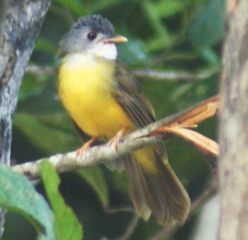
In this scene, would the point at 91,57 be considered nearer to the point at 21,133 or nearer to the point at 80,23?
the point at 80,23

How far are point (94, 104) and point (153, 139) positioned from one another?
1.60 m

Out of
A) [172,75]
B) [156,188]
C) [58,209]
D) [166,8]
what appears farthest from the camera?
[166,8]

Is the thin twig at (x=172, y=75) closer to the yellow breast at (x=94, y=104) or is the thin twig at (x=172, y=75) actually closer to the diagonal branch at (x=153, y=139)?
the yellow breast at (x=94, y=104)

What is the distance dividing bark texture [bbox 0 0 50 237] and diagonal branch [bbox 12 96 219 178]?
0.14 meters

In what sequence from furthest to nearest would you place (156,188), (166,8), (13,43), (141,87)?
(166,8) < (141,87) < (156,188) < (13,43)

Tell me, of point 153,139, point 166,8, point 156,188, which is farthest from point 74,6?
point 153,139

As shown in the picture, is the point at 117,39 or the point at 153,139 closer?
the point at 153,139

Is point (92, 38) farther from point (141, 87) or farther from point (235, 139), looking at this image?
point (235, 139)

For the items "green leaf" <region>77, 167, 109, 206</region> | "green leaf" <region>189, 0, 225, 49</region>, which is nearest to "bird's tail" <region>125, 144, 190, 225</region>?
"green leaf" <region>77, 167, 109, 206</region>

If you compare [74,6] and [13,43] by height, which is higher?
[13,43]

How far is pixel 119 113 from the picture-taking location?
13.7ft

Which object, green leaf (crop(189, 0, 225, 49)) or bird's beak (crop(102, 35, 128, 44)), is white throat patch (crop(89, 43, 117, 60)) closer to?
bird's beak (crop(102, 35, 128, 44))

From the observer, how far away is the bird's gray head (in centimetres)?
454

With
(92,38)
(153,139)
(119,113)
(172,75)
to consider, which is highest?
(153,139)
